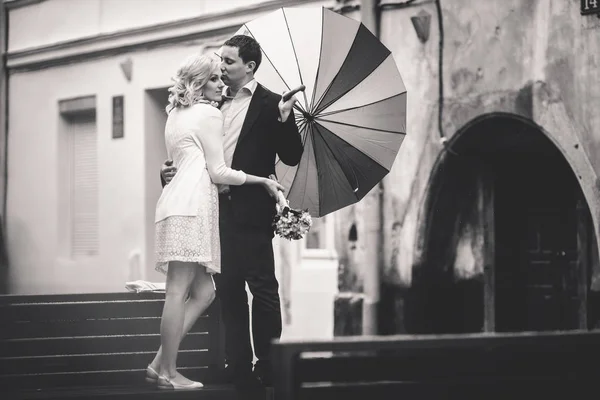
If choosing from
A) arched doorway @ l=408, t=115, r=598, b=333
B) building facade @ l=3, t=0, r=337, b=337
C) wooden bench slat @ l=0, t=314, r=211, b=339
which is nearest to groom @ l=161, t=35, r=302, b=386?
wooden bench slat @ l=0, t=314, r=211, b=339

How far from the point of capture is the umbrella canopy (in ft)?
21.4

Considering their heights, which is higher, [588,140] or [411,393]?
[588,140]

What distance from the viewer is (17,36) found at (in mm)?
15211

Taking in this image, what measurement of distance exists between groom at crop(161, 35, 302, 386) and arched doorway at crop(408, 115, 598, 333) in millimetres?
4941

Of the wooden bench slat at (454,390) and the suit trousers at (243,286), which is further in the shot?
the suit trousers at (243,286)

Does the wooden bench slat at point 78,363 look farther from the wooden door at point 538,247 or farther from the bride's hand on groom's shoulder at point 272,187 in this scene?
the wooden door at point 538,247

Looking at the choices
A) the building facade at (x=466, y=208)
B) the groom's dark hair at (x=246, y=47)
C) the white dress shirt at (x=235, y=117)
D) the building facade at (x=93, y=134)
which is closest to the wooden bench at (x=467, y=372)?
the white dress shirt at (x=235, y=117)

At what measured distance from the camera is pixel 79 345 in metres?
5.16

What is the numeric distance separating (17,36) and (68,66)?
96 cm

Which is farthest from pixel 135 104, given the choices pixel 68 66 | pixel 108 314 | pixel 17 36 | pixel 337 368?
pixel 337 368

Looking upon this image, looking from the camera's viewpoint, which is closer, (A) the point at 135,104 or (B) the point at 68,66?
(A) the point at 135,104

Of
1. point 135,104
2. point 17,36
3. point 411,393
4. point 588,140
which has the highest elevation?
point 17,36

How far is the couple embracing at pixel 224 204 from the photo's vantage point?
16.3 feet

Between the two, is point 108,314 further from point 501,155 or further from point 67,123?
point 67,123
